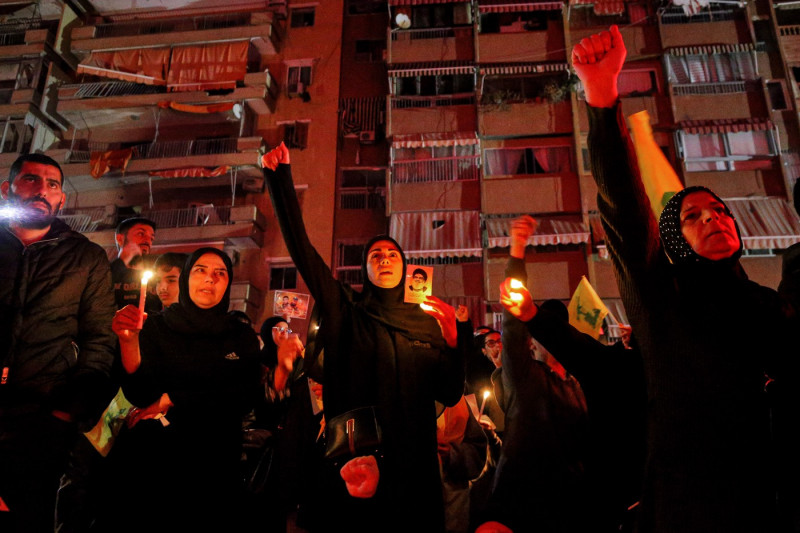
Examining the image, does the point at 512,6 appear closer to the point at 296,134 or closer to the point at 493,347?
the point at 296,134

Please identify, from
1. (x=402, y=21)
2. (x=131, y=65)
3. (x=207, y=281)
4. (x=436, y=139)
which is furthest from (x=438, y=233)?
(x=207, y=281)

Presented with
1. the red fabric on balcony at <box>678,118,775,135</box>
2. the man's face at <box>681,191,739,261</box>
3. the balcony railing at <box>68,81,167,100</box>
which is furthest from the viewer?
the balcony railing at <box>68,81,167,100</box>

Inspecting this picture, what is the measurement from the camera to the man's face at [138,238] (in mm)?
5102

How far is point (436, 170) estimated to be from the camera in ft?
61.7

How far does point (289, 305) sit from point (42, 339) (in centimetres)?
432

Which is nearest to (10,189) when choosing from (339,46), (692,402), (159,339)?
(159,339)

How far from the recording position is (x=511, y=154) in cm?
1909

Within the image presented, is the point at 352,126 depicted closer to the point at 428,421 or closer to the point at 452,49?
the point at 452,49

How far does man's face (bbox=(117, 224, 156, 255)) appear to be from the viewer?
510cm

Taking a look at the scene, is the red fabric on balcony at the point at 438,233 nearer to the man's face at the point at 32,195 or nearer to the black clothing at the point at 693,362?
the man's face at the point at 32,195

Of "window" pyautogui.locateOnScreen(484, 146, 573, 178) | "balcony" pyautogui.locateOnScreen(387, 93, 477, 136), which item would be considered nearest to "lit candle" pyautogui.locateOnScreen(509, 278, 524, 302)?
"window" pyautogui.locateOnScreen(484, 146, 573, 178)

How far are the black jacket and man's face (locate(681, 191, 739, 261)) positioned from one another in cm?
296

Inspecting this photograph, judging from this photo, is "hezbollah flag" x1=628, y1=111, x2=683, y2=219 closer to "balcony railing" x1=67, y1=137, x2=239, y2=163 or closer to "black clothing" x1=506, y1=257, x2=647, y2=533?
"black clothing" x1=506, y1=257, x2=647, y2=533

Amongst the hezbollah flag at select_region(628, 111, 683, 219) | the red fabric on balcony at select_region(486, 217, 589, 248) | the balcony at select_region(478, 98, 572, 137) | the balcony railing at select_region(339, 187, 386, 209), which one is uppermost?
the balcony at select_region(478, 98, 572, 137)
